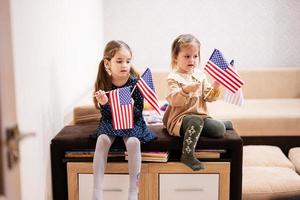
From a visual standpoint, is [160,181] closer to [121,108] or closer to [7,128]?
[121,108]

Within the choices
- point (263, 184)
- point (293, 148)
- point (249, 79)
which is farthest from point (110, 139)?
point (249, 79)

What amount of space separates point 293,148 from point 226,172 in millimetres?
1351

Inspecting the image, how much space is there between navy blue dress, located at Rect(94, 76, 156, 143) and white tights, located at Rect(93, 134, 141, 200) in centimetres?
6

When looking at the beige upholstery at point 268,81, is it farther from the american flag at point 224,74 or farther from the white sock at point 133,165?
the white sock at point 133,165

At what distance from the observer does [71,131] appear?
9.12ft

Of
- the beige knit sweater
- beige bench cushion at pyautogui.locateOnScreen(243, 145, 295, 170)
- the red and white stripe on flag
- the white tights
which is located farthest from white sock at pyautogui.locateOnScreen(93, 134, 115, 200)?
beige bench cushion at pyautogui.locateOnScreen(243, 145, 295, 170)

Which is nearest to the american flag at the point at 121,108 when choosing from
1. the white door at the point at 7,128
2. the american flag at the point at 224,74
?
the american flag at the point at 224,74

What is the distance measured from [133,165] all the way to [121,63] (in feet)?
1.84

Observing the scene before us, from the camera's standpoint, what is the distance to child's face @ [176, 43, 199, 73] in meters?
2.60

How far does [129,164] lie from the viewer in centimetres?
247

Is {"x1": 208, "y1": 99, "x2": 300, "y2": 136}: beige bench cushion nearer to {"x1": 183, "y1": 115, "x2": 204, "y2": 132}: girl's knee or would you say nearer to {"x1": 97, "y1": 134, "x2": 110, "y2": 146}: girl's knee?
{"x1": 183, "y1": 115, "x2": 204, "y2": 132}: girl's knee

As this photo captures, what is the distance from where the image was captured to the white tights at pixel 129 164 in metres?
2.45

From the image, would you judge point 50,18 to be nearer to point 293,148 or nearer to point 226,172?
point 226,172

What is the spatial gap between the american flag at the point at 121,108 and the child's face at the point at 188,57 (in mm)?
375
